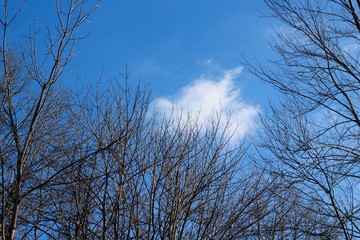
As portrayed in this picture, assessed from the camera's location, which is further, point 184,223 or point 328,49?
point 328,49

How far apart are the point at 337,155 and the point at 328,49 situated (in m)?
1.58

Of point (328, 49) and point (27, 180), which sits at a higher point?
point (328, 49)

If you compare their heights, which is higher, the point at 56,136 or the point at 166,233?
the point at 56,136

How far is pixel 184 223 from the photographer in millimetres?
5977

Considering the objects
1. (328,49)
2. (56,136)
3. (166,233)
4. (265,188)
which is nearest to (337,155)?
(265,188)

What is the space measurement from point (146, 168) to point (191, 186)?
0.65 m

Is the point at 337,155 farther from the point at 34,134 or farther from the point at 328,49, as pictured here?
the point at 34,134

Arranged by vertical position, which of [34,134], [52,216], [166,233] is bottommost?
[166,233]

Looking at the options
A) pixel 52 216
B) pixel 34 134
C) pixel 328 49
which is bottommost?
pixel 52 216

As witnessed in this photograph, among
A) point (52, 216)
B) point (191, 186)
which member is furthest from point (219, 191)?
point (52, 216)

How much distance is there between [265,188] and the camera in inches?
253

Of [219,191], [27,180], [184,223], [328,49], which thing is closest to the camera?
[27,180]

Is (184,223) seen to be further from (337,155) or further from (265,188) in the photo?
(337,155)

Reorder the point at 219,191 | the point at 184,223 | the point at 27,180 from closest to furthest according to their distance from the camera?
the point at 27,180 < the point at 184,223 < the point at 219,191
